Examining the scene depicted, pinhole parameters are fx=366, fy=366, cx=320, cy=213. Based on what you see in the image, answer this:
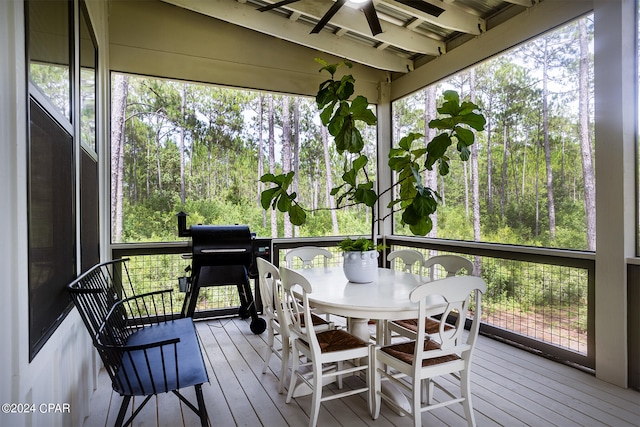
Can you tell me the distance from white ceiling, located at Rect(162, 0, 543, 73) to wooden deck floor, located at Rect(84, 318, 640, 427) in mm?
3180

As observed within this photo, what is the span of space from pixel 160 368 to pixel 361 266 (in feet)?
4.71

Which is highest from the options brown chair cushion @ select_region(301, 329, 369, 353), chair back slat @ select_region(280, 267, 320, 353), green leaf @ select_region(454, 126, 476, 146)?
green leaf @ select_region(454, 126, 476, 146)

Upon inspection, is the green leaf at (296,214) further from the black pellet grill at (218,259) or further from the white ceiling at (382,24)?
the white ceiling at (382,24)

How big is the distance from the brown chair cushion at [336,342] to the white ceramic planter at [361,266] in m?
0.43

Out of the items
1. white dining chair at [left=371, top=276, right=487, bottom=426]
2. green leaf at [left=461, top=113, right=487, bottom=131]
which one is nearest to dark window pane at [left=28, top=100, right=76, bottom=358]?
white dining chair at [left=371, top=276, right=487, bottom=426]

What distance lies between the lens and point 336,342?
2.32m

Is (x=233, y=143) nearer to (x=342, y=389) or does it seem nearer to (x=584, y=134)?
(x=342, y=389)

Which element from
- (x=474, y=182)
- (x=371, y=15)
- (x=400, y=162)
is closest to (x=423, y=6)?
(x=371, y=15)

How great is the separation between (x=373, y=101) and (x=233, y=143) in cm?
207

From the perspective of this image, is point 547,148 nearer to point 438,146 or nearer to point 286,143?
point 438,146

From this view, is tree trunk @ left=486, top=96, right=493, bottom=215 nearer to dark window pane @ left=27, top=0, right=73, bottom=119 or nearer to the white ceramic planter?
the white ceramic planter

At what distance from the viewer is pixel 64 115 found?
6.38ft

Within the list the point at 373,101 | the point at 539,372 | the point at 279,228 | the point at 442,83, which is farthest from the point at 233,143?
the point at 539,372

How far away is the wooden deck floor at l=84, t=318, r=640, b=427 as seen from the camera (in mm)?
2227
